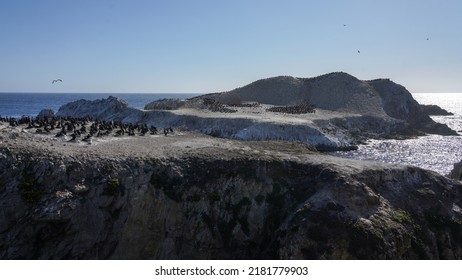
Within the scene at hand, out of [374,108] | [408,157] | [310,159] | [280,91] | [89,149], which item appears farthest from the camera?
[280,91]

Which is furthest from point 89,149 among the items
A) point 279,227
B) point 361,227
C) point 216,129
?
point 216,129

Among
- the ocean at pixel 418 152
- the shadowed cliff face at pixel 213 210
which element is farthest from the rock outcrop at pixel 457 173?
the shadowed cliff face at pixel 213 210

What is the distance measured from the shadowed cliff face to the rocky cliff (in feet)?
0.23

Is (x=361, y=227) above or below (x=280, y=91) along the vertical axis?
below

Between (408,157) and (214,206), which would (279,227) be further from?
(408,157)

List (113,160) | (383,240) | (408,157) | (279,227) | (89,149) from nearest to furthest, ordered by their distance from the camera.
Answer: (383,240) → (279,227) → (113,160) → (89,149) → (408,157)

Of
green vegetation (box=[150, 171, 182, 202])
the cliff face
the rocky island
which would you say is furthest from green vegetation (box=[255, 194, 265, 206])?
the cliff face

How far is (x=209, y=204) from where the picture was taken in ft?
93.4

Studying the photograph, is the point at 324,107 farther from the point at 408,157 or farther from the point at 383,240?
the point at 383,240

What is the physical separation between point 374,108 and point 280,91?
28163 mm

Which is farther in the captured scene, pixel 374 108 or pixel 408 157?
pixel 374 108

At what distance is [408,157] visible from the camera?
6362cm

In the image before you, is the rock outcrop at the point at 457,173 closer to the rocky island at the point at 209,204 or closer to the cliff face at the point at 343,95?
the rocky island at the point at 209,204

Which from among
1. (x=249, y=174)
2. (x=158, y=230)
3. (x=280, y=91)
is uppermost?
(x=280, y=91)
